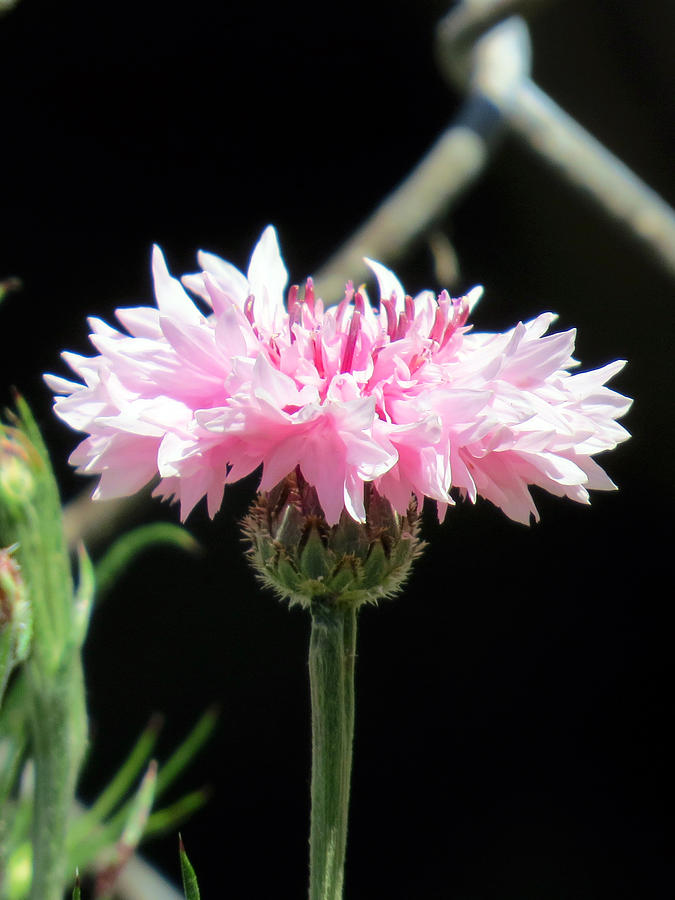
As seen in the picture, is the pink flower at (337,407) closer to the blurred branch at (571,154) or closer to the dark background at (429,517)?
the blurred branch at (571,154)

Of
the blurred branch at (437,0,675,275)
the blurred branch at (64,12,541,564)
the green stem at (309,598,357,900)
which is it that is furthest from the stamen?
the blurred branch at (437,0,675,275)

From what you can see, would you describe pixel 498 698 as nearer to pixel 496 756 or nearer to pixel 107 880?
pixel 496 756

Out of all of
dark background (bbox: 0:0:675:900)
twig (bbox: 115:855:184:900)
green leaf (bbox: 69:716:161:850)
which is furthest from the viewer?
dark background (bbox: 0:0:675:900)

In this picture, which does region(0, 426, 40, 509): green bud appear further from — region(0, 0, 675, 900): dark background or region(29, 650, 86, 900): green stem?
region(0, 0, 675, 900): dark background

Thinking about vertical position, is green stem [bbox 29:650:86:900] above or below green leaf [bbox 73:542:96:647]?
below

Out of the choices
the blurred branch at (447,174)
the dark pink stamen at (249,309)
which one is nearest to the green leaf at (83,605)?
the dark pink stamen at (249,309)

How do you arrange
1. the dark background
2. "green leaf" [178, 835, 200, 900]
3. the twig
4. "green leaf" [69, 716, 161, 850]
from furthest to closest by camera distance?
the dark background → the twig → "green leaf" [69, 716, 161, 850] → "green leaf" [178, 835, 200, 900]

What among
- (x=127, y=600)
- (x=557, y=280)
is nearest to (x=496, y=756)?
(x=127, y=600)
